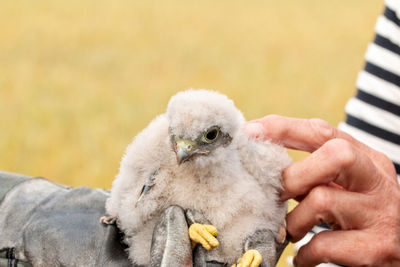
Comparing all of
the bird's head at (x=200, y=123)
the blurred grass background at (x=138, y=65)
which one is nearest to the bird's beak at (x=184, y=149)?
the bird's head at (x=200, y=123)

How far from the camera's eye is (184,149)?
3.36 feet

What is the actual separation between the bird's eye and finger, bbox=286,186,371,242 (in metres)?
0.29

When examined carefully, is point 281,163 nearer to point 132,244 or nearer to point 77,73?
point 132,244

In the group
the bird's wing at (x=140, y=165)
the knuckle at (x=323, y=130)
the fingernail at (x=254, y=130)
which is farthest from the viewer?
the knuckle at (x=323, y=130)

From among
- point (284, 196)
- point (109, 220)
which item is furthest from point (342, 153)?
point (109, 220)

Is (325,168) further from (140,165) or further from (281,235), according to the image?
(140,165)

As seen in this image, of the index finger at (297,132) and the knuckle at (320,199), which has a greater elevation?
the index finger at (297,132)

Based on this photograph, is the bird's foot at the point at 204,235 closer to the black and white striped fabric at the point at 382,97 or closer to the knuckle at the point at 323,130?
the knuckle at the point at 323,130

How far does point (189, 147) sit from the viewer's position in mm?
1029

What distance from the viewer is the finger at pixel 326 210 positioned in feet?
3.87

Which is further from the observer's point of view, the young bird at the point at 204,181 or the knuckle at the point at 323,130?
the knuckle at the point at 323,130

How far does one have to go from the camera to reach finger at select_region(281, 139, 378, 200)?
1.15 metres

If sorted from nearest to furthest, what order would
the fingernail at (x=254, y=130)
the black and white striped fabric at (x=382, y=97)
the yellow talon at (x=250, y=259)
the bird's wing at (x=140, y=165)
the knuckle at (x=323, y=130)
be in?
the yellow talon at (x=250, y=259)
the bird's wing at (x=140, y=165)
the fingernail at (x=254, y=130)
the knuckle at (x=323, y=130)
the black and white striped fabric at (x=382, y=97)

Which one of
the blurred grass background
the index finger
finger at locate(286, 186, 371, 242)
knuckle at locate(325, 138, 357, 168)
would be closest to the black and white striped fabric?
the index finger
